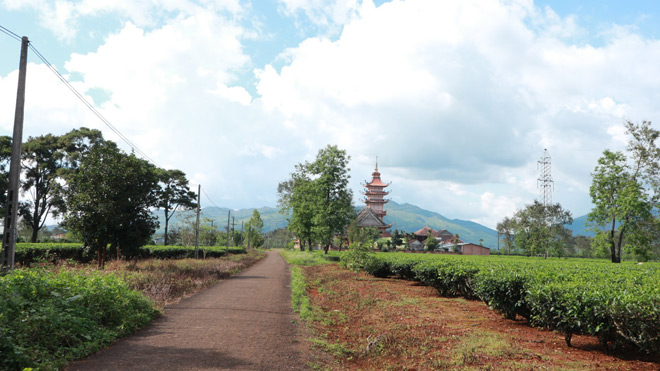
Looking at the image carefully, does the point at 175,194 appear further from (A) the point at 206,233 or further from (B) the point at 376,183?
(B) the point at 376,183

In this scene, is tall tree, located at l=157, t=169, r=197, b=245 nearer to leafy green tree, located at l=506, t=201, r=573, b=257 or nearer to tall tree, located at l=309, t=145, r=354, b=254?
tall tree, located at l=309, t=145, r=354, b=254

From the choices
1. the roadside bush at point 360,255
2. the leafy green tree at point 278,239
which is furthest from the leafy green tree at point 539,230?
the leafy green tree at point 278,239

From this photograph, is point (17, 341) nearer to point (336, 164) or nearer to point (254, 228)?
point (336, 164)

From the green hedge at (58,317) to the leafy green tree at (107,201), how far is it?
405 inches

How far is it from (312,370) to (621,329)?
5156 mm

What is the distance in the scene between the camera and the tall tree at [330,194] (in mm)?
43688

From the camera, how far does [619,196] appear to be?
3803cm

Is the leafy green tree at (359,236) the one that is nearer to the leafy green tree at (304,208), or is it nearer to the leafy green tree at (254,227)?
the leafy green tree at (304,208)

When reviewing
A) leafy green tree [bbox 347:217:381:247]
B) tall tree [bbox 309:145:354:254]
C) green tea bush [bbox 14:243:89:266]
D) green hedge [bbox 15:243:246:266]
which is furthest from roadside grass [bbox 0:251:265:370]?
tall tree [bbox 309:145:354:254]

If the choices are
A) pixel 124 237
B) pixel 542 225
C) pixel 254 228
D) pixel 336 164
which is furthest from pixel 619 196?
pixel 254 228

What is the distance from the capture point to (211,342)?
7422 mm

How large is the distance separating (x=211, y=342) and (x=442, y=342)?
4506 millimetres

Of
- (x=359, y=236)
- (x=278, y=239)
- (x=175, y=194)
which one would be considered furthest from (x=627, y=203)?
(x=278, y=239)

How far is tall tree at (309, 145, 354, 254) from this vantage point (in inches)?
1720
